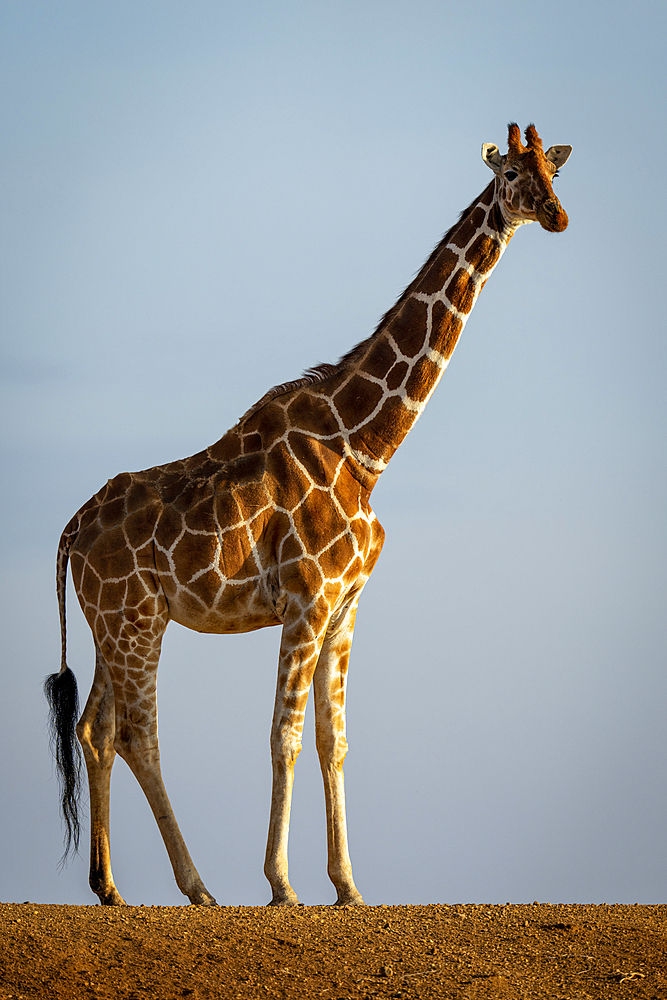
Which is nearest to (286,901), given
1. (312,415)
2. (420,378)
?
(312,415)

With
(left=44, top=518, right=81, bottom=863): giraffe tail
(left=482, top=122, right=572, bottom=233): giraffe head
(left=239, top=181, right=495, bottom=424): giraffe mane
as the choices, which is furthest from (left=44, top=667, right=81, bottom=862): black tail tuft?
(left=482, top=122, right=572, bottom=233): giraffe head

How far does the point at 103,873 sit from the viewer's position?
1056 cm

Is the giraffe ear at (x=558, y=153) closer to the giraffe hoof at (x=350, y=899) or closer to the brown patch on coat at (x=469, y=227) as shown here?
the brown patch on coat at (x=469, y=227)

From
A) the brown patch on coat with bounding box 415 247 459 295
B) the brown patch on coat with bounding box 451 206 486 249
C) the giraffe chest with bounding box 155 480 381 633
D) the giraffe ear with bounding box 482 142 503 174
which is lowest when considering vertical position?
the giraffe chest with bounding box 155 480 381 633

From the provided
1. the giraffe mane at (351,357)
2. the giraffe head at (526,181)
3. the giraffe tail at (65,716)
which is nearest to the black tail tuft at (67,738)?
the giraffe tail at (65,716)

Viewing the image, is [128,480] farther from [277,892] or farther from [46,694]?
[277,892]

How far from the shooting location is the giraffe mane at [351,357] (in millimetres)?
11133

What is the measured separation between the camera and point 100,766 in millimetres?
10727

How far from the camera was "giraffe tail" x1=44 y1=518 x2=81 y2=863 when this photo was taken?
36.4 feet

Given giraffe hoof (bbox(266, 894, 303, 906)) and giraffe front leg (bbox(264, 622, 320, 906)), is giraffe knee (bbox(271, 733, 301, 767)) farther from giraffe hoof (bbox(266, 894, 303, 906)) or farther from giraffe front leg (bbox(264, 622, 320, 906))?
giraffe hoof (bbox(266, 894, 303, 906))

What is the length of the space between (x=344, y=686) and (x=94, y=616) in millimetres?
2368

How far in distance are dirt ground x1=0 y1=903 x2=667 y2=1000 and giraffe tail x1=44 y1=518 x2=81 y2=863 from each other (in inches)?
67.4

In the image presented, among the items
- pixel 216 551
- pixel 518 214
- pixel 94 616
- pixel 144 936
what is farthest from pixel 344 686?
pixel 518 214

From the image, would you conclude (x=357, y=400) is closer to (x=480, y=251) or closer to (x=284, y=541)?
(x=284, y=541)
